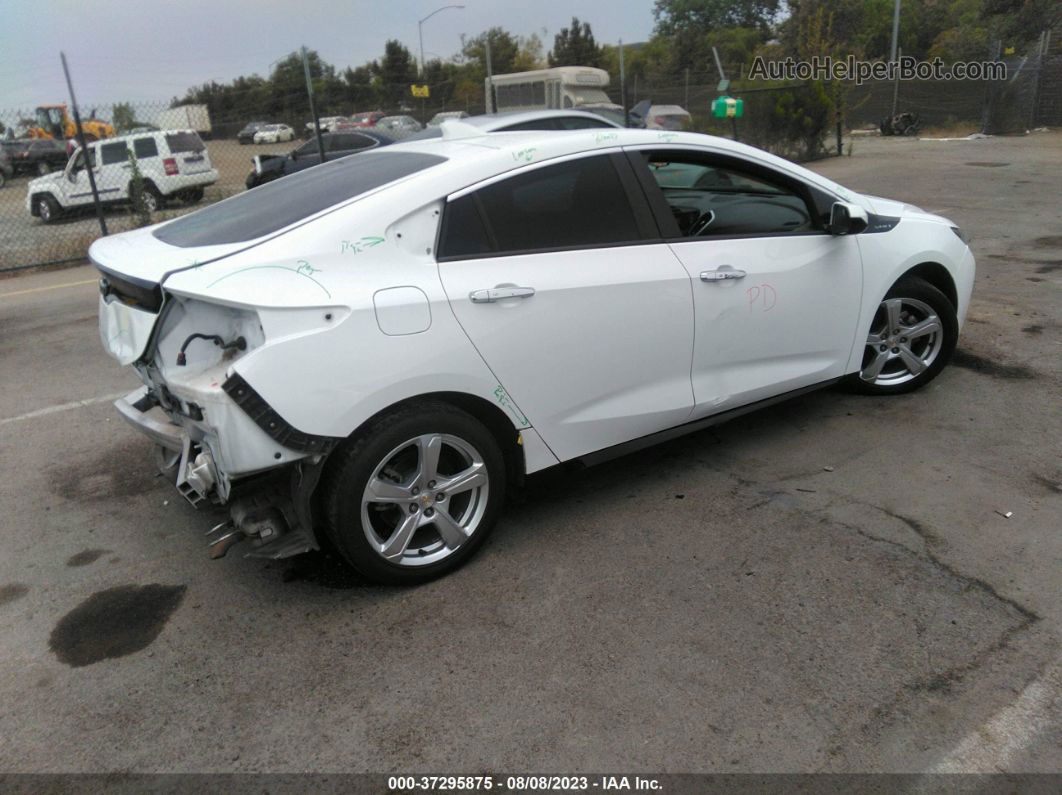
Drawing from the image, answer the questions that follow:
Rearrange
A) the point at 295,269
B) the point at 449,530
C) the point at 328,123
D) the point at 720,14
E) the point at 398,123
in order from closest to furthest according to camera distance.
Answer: the point at 295,269 < the point at 449,530 < the point at 328,123 < the point at 398,123 < the point at 720,14

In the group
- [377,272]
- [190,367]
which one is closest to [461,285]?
[377,272]

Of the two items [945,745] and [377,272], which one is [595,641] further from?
[377,272]

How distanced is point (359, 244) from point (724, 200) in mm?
2060

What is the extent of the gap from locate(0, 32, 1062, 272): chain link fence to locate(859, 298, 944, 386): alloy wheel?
11602 millimetres

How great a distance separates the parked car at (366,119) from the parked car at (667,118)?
7040 millimetres

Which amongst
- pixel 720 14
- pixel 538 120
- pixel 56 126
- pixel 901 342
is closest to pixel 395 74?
pixel 56 126

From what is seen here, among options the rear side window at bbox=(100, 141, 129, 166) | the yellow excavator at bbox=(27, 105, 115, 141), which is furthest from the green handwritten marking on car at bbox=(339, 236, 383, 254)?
the yellow excavator at bbox=(27, 105, 115, 141)

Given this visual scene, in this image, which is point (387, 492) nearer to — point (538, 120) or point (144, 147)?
point (538, 120)

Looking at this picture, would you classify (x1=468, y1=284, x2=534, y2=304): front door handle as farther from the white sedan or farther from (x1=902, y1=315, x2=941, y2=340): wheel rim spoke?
(x1=902, y1=315, x2=941, y2=340): wheel rim spoke

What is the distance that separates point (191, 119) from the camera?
21.4m

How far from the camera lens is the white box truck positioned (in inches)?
771

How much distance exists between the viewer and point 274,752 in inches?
99.7

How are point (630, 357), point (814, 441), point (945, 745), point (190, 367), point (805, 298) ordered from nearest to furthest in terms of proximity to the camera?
point (945, 745), point (190, 367), point (630, 357), point (805, 298), point (814, 441)

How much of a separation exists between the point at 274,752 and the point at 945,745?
1.99 m
